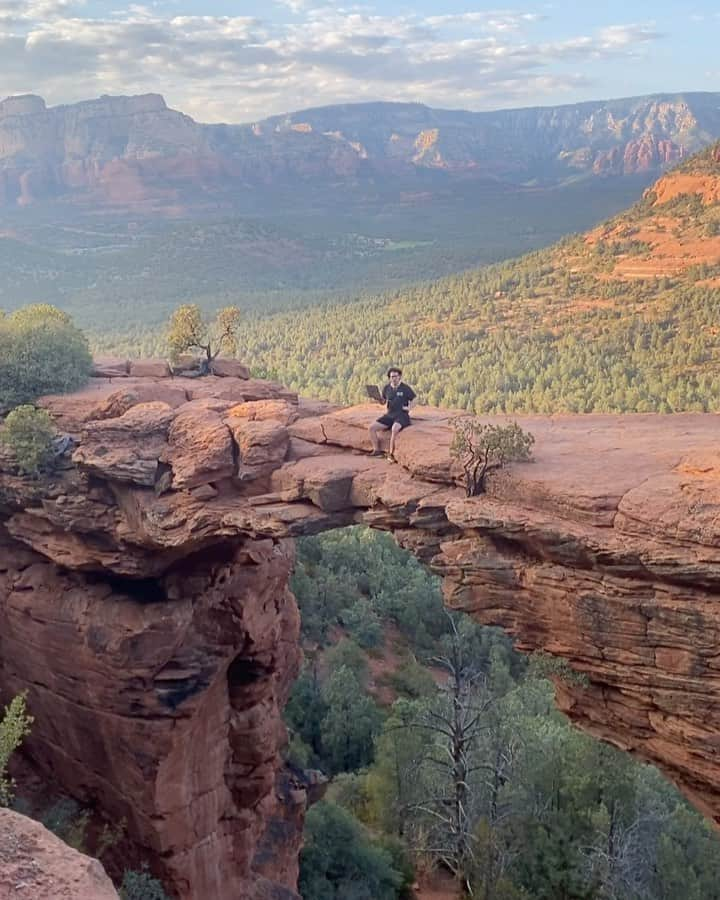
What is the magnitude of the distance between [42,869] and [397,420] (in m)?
8.64

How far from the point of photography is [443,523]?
12.6 m

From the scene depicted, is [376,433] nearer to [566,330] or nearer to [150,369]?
[150,369]

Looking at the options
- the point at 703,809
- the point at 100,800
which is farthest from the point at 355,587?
the point at 703,809

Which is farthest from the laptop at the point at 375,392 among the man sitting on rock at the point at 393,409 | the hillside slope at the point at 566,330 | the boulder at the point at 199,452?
the hillside slope at the point at 566,330

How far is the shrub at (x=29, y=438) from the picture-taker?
51.6 feet

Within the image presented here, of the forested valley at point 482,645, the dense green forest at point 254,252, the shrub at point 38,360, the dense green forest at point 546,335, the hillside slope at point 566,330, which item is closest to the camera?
the shrub at point 38,360

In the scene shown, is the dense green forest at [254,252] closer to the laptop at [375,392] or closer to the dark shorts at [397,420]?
the laptop at [375,392]

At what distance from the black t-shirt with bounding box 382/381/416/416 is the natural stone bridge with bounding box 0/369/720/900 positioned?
0.52 metres

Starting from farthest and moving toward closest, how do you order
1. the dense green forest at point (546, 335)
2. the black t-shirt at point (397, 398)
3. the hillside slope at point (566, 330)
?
1. the hillside slope at point (566, 330)
2. the dense green forest at point (546, 335)
3. the black t-shirt at point (397, 398)

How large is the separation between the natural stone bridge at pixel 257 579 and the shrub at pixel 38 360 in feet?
2.33

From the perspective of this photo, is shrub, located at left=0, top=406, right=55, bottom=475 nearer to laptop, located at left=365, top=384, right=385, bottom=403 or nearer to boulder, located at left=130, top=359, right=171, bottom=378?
boulder, located at left=130, top=359, right=171, bottom=378

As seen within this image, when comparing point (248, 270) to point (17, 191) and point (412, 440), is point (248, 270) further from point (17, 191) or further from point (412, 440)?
point (17, 191)

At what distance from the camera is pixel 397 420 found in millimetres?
14539

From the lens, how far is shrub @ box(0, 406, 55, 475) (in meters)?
15.7
